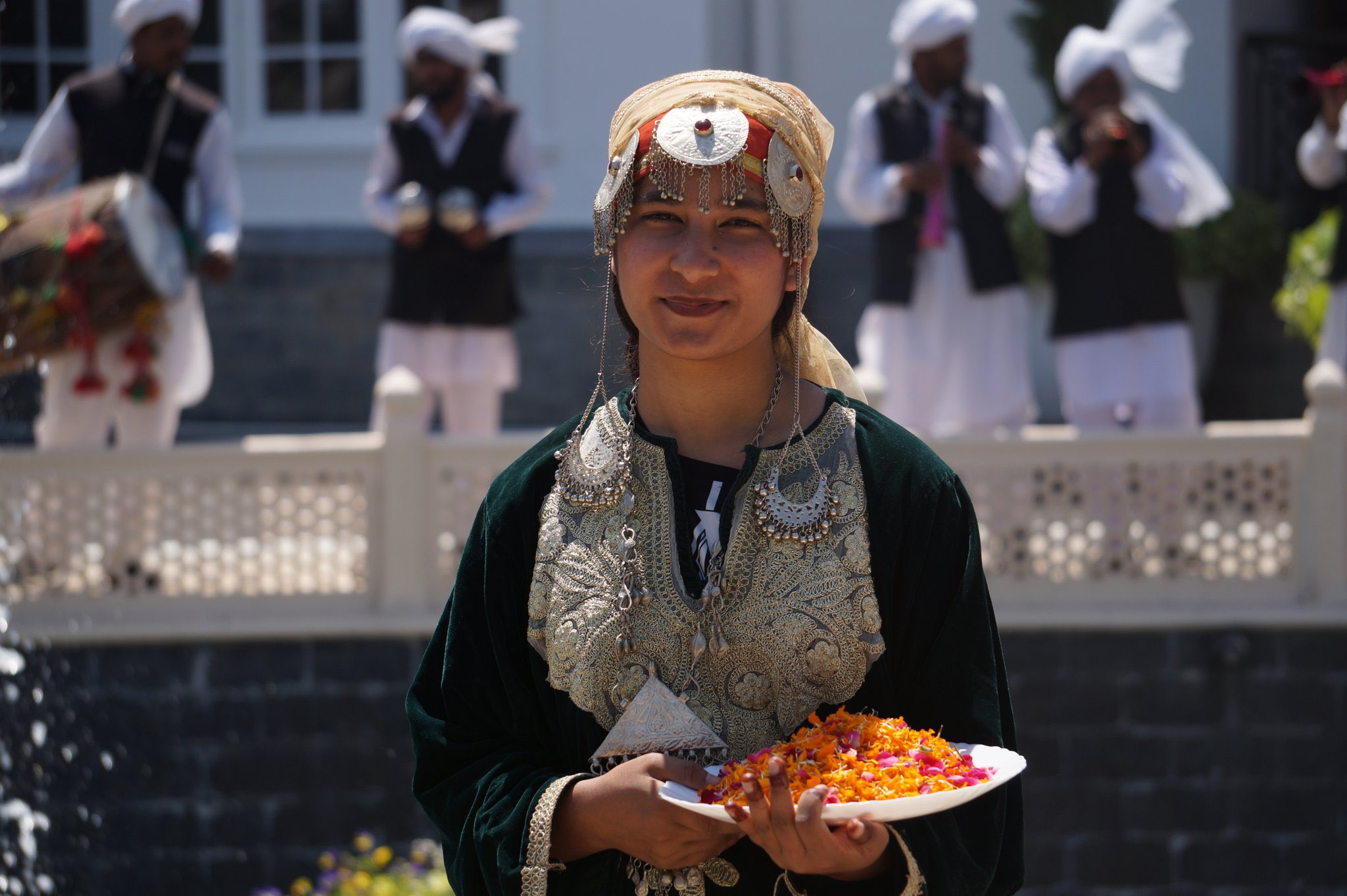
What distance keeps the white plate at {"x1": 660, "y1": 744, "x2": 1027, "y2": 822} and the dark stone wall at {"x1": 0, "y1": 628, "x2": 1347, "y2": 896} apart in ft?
14.0

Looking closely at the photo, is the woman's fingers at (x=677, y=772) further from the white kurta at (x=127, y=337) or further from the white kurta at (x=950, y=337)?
the white kurta at (x=950, y=337)

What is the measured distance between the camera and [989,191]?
676 cm

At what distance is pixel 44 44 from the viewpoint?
10156mm

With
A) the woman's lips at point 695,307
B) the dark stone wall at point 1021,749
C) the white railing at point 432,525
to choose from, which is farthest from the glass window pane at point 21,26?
the woman's lips at point 695,307

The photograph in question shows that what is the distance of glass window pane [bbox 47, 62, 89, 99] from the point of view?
10.2 meters

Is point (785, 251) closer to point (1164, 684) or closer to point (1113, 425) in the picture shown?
point (1164, 684)

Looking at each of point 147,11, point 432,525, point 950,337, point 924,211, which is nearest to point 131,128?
point 147,11

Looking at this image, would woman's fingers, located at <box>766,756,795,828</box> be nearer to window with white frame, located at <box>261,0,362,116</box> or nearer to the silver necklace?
the silver necklace

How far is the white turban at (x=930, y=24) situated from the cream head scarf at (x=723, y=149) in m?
4.94

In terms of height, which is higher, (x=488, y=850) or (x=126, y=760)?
(x=488, y=850)

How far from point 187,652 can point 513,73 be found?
17.1 feet

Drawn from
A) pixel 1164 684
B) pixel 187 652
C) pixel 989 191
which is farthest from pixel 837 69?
pixel 187 652

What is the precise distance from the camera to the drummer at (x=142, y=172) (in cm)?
636

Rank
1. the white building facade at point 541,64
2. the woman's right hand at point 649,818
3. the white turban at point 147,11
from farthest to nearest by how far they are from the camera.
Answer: the white building facade at point 541,64 → the white turban at point 147,11 → the woman's right hand at point 649,818
